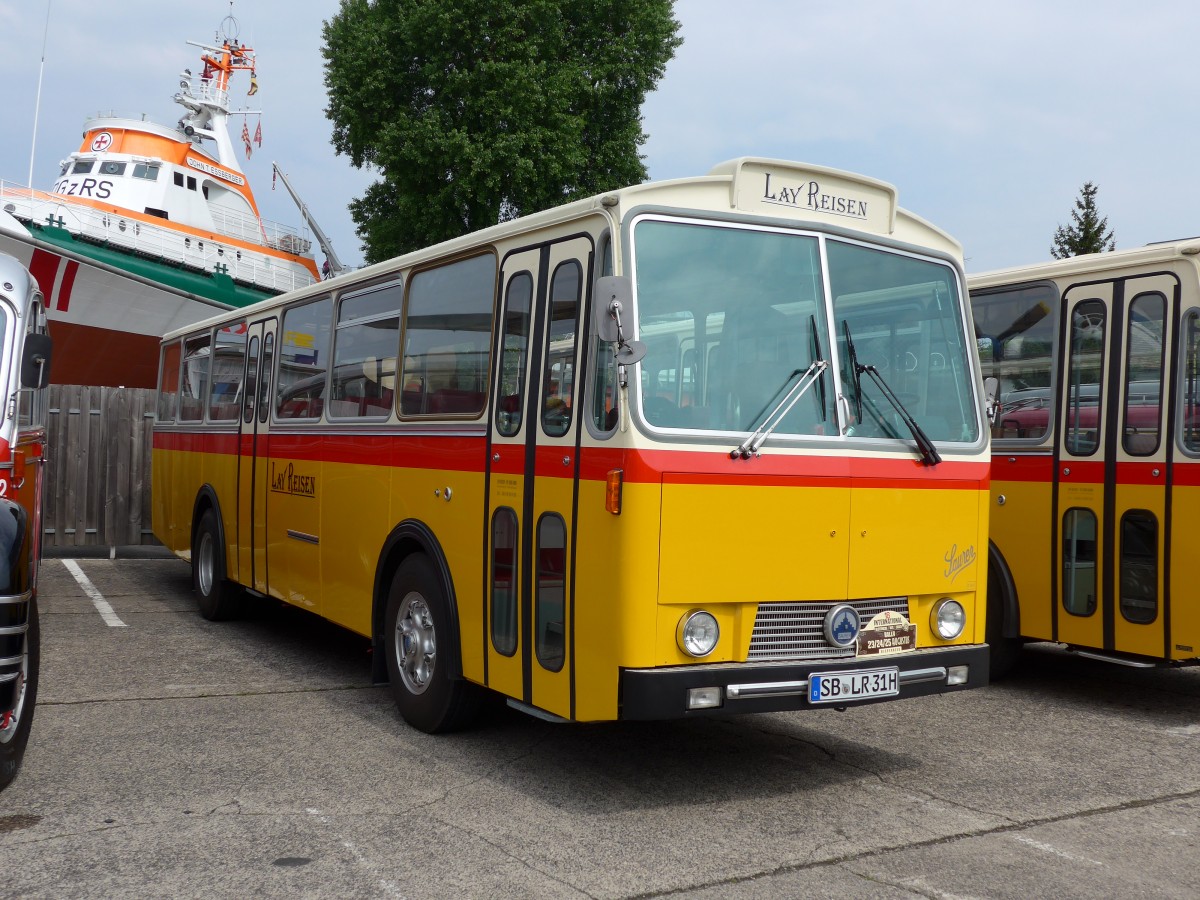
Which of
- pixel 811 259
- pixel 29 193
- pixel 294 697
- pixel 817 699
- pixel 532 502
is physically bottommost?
pixel 294 697

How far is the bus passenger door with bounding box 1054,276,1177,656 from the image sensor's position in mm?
7371

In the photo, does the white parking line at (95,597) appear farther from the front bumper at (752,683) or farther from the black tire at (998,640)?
the black tire at (998,640)

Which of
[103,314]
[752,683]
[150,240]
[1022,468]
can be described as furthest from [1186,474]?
[150,240]

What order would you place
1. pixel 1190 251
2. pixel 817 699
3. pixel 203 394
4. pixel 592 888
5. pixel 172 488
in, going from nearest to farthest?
pixel 592 888
pixel 817 699
pixel 1190 251
pixel 203 394
pixel 172 488

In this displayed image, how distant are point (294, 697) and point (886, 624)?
3.89 metres

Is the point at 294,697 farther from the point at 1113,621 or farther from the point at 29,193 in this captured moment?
the point at 29,193

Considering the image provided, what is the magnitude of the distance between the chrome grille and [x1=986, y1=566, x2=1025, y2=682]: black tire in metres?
3.27

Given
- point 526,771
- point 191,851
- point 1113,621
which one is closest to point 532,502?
point 526,771

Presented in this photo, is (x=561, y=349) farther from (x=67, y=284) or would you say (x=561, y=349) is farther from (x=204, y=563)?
(x=67, y=284)

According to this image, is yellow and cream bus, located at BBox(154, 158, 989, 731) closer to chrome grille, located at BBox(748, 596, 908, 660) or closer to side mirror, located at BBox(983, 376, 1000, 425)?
chrome grille, located at BBox(748, 596, 908, 660)

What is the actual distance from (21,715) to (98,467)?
36.0 ft

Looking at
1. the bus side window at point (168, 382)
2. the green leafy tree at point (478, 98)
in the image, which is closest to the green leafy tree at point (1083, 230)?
the green leafy tree at point (478, 98)

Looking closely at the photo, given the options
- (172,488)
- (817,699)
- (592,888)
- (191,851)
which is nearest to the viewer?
(592,888)

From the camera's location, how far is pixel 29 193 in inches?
1045
